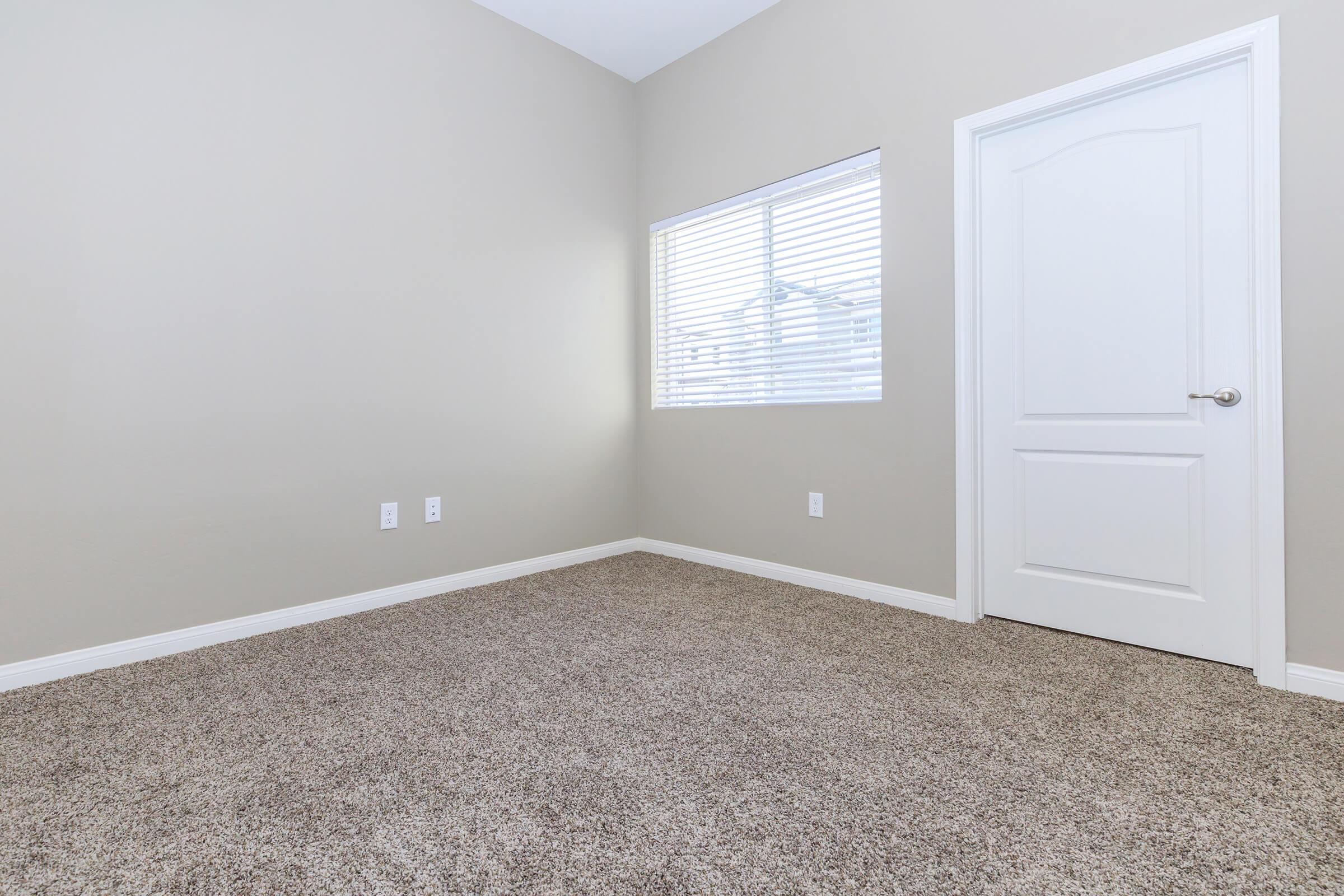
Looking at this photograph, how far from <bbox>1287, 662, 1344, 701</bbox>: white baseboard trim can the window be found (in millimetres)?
1509

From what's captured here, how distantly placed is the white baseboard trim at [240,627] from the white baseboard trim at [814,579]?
2.05 ft

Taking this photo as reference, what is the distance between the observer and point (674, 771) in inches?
52.9

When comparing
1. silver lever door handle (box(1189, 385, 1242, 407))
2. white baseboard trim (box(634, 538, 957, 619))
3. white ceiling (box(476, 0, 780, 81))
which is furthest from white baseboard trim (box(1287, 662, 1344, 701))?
white ceiling (box(476, 0, 780, 81))

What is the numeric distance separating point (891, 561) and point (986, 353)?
35.6 inches

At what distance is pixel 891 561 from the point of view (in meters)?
2.55

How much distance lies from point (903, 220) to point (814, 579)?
158 cm

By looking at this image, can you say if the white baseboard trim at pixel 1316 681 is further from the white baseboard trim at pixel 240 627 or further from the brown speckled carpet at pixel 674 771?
the white baseboard trim at pixel 240 627

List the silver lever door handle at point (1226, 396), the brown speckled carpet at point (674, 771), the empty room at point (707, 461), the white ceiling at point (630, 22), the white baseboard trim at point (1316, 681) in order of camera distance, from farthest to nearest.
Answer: the white ceiling at point (630, 22), the silver lever door handle at point (1226, 396), the white baseboard trim at point (1316, 681), the empty room at point (707, 461), the brown speckled carpet at point (674, 771)

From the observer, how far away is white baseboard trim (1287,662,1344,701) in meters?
1.66

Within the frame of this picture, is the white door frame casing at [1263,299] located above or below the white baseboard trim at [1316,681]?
above

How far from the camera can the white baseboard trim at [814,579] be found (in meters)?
2.43

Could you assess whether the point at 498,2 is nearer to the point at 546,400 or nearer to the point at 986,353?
the point at 546,400

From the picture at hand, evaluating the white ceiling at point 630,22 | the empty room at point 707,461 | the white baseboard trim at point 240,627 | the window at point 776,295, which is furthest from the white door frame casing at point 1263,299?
the white baseboard trim at point 240,627

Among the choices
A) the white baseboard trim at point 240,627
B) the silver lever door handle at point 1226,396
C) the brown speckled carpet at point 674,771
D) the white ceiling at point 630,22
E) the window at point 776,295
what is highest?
the white ceiling at point 630,22
